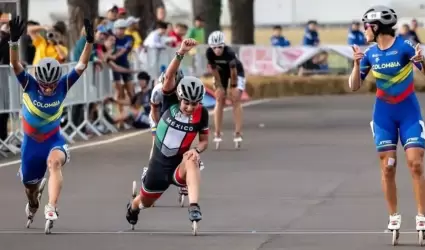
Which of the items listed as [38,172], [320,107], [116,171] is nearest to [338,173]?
[116,171]

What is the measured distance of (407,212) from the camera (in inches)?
571

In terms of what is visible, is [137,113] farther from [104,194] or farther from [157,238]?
[157,238]

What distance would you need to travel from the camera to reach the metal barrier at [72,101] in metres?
21.3

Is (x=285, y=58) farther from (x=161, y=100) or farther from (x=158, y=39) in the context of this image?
(x=161, y=100)

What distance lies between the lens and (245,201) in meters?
15.7

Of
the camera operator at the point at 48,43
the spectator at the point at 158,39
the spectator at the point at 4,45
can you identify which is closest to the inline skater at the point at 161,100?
the spectator at the point at 4,45

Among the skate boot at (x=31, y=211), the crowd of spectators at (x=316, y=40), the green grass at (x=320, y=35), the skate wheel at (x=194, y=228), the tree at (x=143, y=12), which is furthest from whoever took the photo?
the green grass at (x=320, y=35)

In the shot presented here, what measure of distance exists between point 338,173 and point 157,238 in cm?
627

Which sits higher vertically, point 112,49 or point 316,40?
point 112,49

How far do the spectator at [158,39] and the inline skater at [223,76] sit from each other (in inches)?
257

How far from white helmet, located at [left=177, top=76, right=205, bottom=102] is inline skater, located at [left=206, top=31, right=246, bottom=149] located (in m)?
9.75

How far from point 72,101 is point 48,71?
10556mm

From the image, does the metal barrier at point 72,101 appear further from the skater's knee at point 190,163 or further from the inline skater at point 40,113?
the skater's knee at point 190,163

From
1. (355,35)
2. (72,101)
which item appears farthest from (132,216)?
(355,35)
